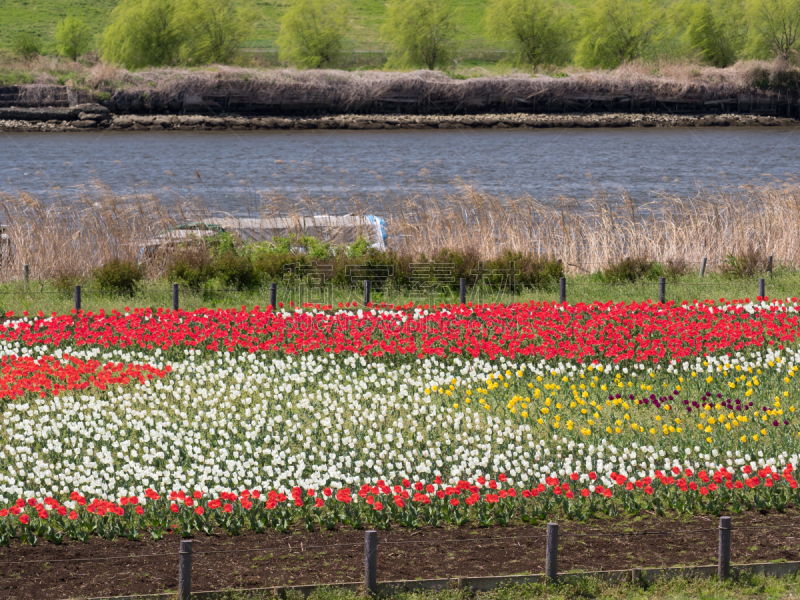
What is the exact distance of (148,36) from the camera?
3460 inches

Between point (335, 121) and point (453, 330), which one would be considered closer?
point (453, 330)

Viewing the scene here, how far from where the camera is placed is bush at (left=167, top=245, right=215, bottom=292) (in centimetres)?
1812

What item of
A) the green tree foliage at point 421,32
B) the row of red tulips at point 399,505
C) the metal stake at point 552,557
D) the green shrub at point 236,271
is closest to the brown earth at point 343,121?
the green tree foliage at point 421,32

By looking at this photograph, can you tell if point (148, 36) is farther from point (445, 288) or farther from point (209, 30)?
point (445, 288)

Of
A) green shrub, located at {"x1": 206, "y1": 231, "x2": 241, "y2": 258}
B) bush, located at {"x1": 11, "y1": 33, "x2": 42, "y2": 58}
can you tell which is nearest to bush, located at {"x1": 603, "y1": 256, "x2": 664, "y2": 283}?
green shrub, located at {"x1": 206, "y1": 231, "x2": 241, "y2": 258}

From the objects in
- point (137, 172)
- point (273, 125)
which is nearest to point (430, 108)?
point (273, 125)

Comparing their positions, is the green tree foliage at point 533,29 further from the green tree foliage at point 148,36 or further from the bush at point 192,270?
the bush at point 192,270

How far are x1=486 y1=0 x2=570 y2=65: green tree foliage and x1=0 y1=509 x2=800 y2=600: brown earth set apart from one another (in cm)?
8789

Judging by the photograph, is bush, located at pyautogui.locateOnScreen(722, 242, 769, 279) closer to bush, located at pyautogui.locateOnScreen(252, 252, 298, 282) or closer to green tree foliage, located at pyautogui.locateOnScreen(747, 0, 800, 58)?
bush, located at pyautogui.locateOnScreen(252, 252, 298, 282)

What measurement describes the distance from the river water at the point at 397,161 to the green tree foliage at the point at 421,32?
17258 millimetres

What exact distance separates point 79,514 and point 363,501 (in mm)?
2483

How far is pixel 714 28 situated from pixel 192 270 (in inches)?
3338

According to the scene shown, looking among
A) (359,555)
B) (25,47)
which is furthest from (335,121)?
(359,555)

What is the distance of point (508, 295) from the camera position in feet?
59.3
